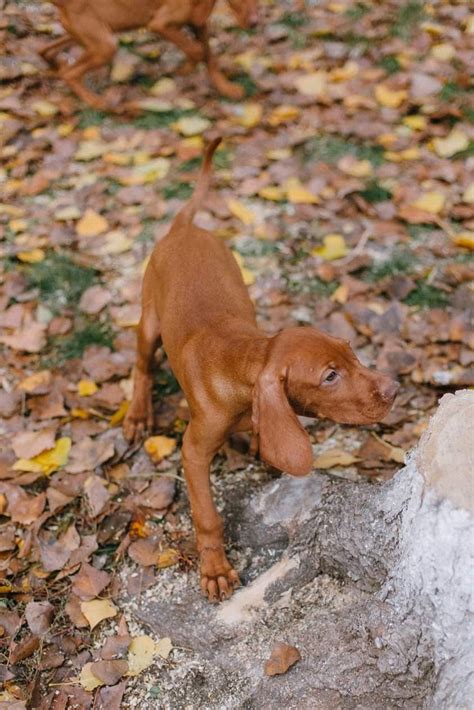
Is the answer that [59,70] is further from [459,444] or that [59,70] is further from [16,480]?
[459,444]

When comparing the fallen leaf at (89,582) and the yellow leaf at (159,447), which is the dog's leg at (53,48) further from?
the fallen leaf at (89,582)

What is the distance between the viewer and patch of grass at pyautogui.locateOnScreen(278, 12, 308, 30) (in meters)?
6.48

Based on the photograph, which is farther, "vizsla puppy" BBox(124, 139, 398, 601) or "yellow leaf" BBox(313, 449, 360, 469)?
"yellow leaf" BBox(313, 449, 360, 469)

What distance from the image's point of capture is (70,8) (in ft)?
18.2

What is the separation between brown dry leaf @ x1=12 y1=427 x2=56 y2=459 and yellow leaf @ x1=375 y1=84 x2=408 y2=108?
331 centimetres

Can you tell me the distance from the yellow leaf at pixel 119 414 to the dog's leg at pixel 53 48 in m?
3.33

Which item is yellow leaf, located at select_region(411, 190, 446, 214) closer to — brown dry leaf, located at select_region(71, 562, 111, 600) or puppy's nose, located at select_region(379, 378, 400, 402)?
puppy's nose, located at select_region(379, 378, 400, 402)

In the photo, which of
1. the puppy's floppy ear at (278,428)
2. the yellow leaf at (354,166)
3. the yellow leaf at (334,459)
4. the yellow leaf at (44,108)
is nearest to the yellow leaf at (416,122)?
the yellow leaf at (354,166)

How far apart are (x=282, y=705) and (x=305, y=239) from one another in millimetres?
2753

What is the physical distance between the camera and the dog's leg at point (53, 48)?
19.5 ft

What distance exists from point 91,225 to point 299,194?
1222 millimetres

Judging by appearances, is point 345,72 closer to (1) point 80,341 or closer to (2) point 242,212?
(2) point 242,212

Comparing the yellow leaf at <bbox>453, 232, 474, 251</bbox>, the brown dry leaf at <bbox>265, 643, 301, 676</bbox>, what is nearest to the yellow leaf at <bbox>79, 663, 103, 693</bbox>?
the brown dry leaf at <bbox>265, 643, 301, 676</bbox>

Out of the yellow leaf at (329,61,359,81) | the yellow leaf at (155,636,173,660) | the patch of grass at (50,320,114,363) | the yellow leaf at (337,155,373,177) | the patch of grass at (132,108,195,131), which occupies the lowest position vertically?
the yellow leaf at (155,636,173,660)
